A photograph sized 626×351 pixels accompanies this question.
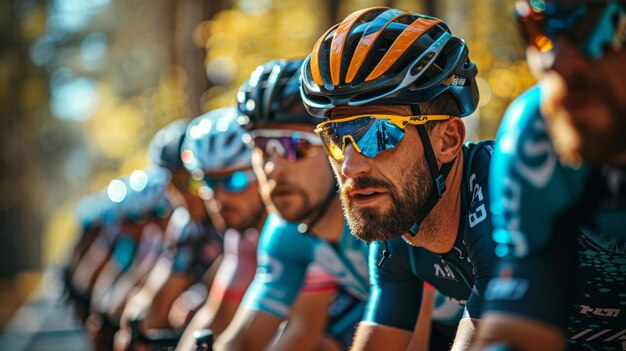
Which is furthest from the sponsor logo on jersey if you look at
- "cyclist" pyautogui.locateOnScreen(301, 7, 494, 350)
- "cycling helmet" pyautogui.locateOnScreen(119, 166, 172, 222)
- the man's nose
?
"cycling helmet" pyautogui.locateOnScreen(119, 166, 172, 222)

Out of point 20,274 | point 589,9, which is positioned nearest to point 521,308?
point 589,9

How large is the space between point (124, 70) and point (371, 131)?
141 ft

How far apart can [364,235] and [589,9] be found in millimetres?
1509

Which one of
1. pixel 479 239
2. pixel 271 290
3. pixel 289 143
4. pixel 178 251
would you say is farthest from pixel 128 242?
pixel 479 239

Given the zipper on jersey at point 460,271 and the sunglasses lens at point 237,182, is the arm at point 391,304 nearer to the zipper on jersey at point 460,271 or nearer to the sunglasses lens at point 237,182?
the zipper on jersey at point 460,271

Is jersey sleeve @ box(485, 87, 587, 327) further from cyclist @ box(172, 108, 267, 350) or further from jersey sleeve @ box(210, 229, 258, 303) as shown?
jersey sleeve @ box(210, 229, 258, 303)

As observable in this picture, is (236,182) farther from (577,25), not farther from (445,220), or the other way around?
(577,25)

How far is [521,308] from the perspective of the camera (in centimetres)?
255

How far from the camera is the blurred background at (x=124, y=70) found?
10234mm

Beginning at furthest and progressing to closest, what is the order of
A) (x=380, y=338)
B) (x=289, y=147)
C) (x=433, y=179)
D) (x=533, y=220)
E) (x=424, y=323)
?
(x=289, y=147)
(x=424, y=323)
(x=380, y=338)
(x=433, y=179)
(x=533, y=220)

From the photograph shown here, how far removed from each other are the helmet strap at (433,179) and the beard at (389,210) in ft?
0.20

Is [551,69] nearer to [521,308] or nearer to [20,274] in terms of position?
[521,308]

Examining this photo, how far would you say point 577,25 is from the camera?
2.44 metres

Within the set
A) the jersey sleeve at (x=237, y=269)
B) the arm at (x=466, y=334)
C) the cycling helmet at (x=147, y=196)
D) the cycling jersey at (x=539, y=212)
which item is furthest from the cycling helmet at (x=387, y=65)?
the cycling helmet at (x=147, y=196)
